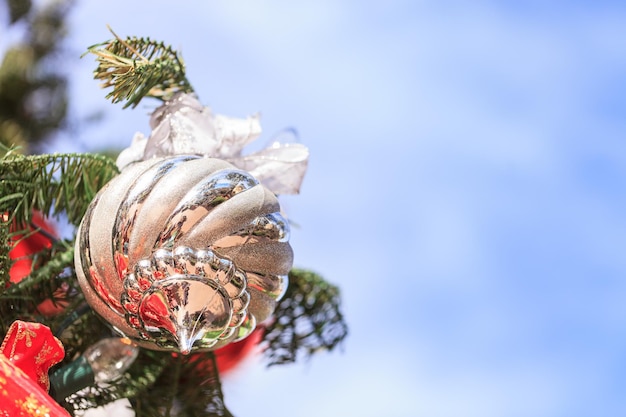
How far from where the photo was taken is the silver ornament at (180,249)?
532mm

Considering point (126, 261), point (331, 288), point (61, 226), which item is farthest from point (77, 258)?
point (331, 288)

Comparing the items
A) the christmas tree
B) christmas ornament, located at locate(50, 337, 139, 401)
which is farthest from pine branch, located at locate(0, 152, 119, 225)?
christmas ornament, located at locate(50, 337, 139, 401)

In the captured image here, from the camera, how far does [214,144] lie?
67 cm

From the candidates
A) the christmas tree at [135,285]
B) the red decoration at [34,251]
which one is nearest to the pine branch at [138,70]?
the christmas tree at [135,285]

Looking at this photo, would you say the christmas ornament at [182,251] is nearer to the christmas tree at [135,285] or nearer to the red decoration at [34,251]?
the christmas tree at [135,285]

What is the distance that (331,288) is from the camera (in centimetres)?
82

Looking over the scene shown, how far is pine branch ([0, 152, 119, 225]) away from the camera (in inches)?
24.6

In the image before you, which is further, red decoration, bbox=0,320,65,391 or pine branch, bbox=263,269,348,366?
pine branch, bbox=263,269,348,366

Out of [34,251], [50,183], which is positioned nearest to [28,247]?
[34,251]

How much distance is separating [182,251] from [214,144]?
16 centimetres

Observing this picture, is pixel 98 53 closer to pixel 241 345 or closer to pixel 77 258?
pixel 77 258

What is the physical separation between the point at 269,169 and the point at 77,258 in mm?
185

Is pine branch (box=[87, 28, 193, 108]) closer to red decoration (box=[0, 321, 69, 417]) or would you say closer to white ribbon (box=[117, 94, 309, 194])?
white ribbon (box=[117, 94, 309, 194])

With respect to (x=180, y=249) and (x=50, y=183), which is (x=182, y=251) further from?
(x=50, y=183)
